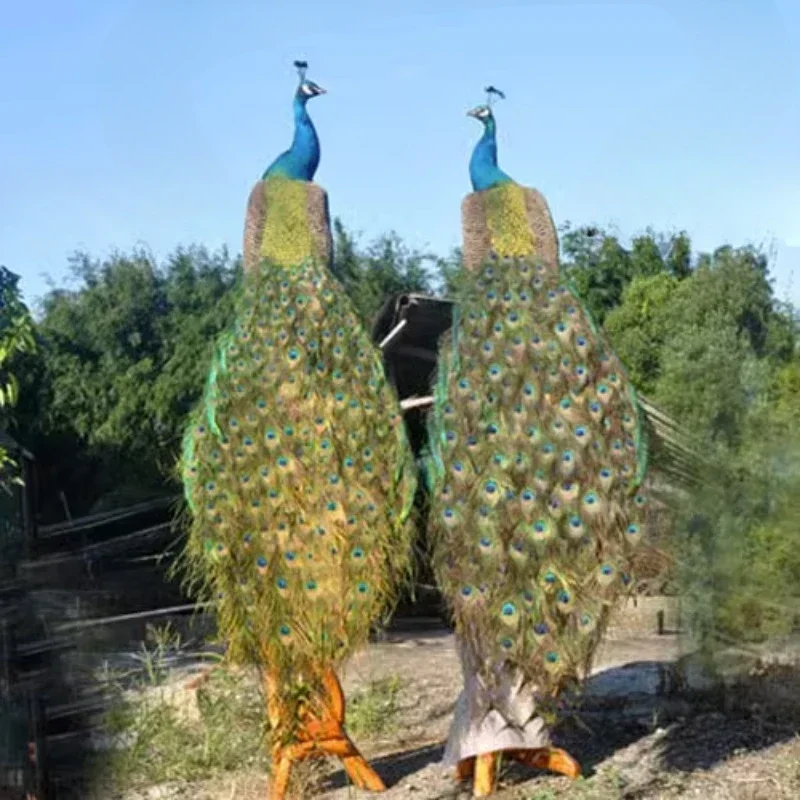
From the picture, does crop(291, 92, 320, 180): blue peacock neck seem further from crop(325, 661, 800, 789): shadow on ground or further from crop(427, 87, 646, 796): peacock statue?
crop(325, 661, 800, 789): shadow on ground

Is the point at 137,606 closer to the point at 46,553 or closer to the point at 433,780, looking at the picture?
the point at 46,553

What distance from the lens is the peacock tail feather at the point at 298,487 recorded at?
16.5ft

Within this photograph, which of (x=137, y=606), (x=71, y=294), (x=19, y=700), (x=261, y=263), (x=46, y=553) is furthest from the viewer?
(x=71, y=294)

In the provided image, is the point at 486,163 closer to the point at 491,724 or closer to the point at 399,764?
the point at 491,724

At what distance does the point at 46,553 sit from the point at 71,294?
9.59ft

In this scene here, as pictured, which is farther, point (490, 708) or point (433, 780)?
point (433, 780)

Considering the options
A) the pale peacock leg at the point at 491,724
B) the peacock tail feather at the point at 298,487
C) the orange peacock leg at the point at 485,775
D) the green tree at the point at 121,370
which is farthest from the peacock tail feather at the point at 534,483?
the green tree at the point at 121,370

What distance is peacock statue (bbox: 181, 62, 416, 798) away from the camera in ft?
16.5

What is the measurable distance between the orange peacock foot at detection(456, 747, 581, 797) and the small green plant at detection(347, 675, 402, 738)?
135cm

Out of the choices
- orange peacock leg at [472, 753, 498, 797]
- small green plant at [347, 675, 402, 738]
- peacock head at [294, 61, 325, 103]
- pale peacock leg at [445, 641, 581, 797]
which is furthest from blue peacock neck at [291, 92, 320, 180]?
small green plant at [347, 675, 402, 738]

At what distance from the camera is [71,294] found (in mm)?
9469

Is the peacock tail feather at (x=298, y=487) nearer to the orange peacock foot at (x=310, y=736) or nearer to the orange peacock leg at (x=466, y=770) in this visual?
the orange peacock foot at (x=310, y=736)

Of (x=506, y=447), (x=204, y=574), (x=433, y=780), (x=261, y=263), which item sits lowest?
(x=433, y=780)

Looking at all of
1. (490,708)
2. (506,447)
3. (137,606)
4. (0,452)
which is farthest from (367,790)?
(137,606)
